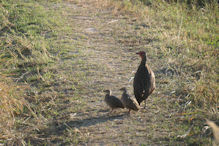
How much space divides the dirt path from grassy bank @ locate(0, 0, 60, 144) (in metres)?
0.50

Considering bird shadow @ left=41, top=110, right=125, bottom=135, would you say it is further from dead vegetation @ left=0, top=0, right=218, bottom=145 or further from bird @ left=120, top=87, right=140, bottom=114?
bird @ left=120, top=87, right=140, bottom=114

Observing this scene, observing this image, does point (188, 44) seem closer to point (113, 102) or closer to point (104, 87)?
point (104, 87)

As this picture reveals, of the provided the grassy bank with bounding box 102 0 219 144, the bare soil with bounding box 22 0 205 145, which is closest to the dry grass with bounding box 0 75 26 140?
the bare soil with bounding box 22 0 205 145

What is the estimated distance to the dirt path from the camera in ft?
15.9

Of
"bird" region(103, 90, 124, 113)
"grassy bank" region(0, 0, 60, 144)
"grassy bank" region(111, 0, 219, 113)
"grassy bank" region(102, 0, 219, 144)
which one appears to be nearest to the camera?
"grassy bank" region(102, 0, 219, 144)

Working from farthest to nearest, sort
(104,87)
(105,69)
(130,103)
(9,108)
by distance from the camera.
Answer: (105,69), (104,87), (9,108), (130,103)

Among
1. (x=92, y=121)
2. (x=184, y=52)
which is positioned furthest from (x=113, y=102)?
(x=184, y=52)

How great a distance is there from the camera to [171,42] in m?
8.23

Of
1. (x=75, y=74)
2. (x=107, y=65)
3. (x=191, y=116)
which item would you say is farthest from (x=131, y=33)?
(x=191, y=116)

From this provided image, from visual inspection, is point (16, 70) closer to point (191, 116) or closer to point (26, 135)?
point (26, 135)

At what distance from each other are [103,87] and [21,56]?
8.69 ft

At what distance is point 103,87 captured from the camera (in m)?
6.36

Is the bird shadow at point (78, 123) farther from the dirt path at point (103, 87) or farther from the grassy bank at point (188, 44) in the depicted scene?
the grassy bank at point (188, 44)

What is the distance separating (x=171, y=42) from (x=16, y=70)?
151 inches
